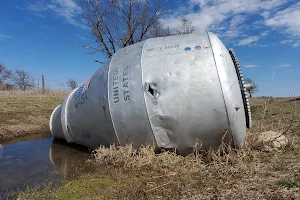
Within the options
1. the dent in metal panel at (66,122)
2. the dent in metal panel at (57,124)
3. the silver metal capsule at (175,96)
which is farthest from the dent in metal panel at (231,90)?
the dent in metal panel at (57,124)

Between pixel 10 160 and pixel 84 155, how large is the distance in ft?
4.56

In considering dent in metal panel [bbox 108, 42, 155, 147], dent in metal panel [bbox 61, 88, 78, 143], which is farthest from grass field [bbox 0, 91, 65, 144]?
dent in metal panel [bbox 108, 42, 155, 147]

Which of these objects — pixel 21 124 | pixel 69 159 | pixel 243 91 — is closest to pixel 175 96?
pixel 243 91

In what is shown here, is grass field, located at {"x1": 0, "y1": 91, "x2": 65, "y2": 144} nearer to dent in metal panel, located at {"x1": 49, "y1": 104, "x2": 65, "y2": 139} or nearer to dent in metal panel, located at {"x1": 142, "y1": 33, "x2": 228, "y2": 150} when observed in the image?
dent in metal panel, located at {"x1": 49, "y1": 104, "x2": 65, "y2": 139}

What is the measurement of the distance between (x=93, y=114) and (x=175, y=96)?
1598mm

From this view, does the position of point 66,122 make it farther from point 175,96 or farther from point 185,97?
point 185,97

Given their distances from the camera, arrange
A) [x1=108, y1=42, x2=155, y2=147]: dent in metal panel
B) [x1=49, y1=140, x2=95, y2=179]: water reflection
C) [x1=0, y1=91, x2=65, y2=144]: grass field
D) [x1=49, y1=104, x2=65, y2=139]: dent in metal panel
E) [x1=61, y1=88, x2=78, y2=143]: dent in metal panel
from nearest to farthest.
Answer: [x1=108, y1=42, x2=155, y2=147]: dent in metal panel, [x1=49, y1=140, x2=95, y2=179]: water reflection, [x1=61, y1=88, x2=78, y2=143]: dent in metal panel, [x1=49, y1=104, x2=65, y2=139]: dent in metal panel, [x1=0, y1=91, x2=65, y2=144]: grass field

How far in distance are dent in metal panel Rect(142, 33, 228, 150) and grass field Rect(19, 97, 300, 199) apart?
305 mm

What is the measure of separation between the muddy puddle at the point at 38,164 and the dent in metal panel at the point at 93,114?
439 millimetres

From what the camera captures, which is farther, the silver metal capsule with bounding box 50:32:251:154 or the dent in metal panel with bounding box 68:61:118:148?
the dent in metal panel with bounding box 68:61:118:148

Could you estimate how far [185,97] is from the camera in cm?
354

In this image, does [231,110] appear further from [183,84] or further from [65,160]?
[65,160]

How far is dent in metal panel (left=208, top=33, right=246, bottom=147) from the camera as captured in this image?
3.51 metres

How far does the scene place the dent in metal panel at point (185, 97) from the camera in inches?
139
